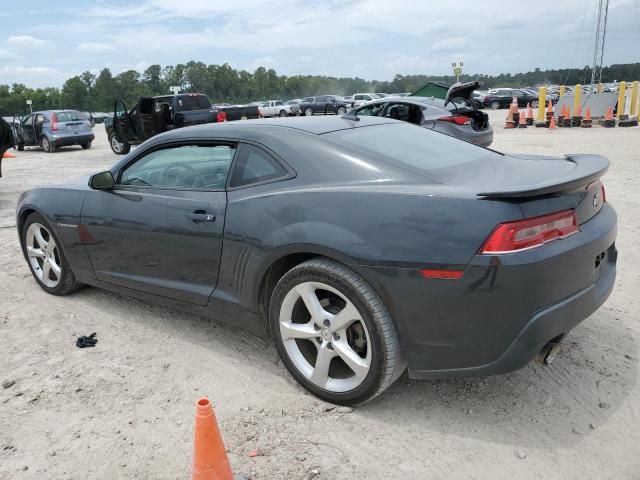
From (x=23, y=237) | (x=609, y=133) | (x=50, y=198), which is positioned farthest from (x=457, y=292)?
(x=609, y=133)

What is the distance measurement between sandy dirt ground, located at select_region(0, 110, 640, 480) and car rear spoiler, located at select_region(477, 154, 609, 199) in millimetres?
1123

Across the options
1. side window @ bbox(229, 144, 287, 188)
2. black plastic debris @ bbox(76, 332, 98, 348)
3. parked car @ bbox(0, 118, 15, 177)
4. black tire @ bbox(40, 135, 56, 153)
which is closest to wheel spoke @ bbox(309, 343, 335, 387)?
Answer: side window @ bbox(229, 144, 287, 188)

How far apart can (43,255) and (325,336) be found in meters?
2.95

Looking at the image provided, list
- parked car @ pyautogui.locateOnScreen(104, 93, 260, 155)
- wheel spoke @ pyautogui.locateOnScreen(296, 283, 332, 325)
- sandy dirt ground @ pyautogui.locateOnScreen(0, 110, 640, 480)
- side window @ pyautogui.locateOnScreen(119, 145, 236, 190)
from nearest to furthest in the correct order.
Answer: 1. sandy dirt ground @ pyautogui.locateOnScreen(0, 110, 640, 480)
2. wheel spoke @ pyautogui.locateOnScreen(296, 283, 332, 325)
3. side window @ pyautogui.locateOnScreen(119, 145, 236, 190)
4. parked car @ pyautogui.locateOnScreen(104, 93, 260, 155)

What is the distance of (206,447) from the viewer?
6.80 ft

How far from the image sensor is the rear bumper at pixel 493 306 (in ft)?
7.54

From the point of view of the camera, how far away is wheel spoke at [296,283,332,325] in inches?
109

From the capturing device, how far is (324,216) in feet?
8.81

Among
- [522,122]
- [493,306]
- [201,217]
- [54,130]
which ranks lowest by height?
[522,122]

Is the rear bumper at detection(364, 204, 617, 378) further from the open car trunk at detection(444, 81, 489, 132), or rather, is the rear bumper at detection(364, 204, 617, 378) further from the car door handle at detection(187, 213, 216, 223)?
the open car trunk at detection(444, 81, 489, 132)

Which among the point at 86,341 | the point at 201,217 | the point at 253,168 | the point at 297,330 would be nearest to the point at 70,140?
the point at 86,341

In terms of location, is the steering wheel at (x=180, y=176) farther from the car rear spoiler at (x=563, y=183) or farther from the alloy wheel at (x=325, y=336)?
the car rear spoiler at (x=563, y=183)

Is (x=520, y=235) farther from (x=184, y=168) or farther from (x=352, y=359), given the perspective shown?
(x=184, y=168)

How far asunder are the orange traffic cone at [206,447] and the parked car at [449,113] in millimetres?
8074
